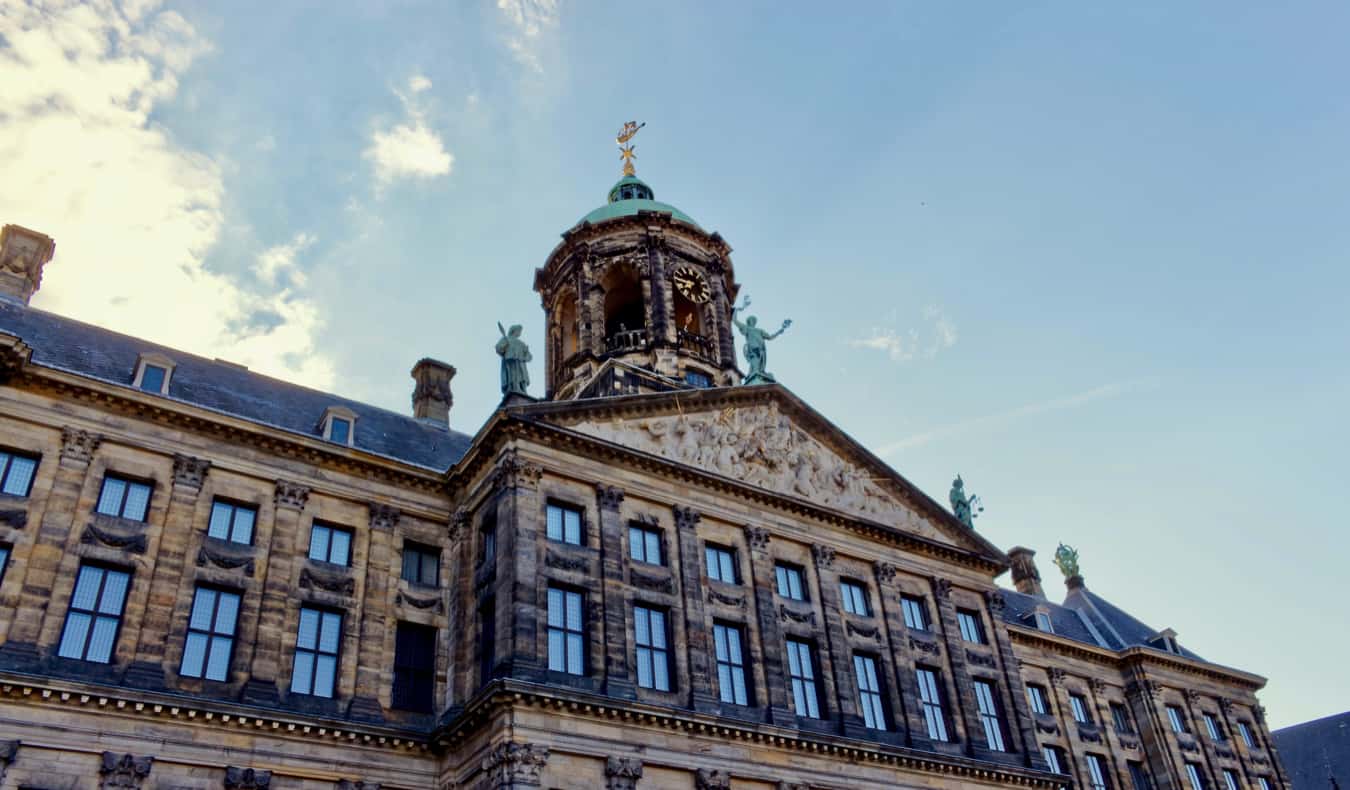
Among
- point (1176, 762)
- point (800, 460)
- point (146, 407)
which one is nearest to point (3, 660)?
point (146, 407)

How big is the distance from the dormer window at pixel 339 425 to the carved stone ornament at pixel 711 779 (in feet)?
39.9

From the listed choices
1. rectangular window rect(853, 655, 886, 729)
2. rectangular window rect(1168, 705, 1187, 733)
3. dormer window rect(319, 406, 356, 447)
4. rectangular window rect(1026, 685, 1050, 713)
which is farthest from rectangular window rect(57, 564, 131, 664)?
rectangular window rect(1168, 705, 1187, 733)

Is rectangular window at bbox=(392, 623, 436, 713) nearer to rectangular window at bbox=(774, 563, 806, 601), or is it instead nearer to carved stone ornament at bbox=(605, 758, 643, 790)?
carved stone ornament at bbox=(605, 758, 643, 790)

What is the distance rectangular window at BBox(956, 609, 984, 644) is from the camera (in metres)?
32.9

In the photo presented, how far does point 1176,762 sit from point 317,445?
34.7 metres

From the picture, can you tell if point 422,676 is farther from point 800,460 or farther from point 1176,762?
point 1176,762

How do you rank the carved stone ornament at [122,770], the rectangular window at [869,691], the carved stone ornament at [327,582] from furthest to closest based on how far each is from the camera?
the rectangular window at [869,691]
the carved stone ornament at [327,582]
the carved stone ornament at [122,770]

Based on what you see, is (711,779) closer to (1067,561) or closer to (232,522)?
(232,522)

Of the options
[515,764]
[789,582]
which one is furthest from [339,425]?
[789,582]

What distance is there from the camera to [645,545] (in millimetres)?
27000

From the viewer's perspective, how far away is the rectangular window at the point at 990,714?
31.0 metres

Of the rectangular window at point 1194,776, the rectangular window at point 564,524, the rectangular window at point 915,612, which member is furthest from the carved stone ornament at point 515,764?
the rectangular window at point 1194,776

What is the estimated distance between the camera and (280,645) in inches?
925

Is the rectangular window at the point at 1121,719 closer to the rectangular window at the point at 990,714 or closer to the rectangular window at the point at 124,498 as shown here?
the rectangular window at the point at 990,714
